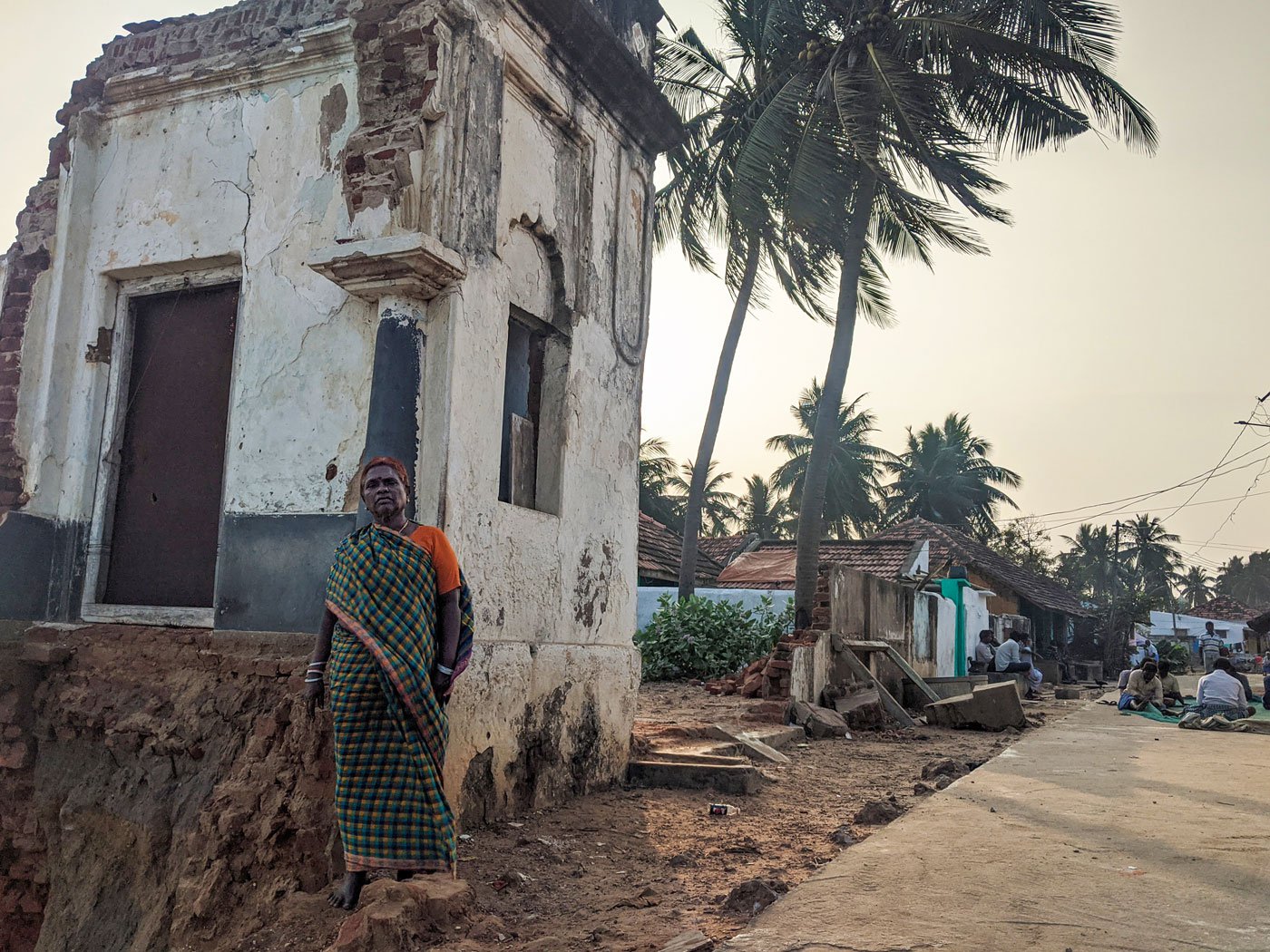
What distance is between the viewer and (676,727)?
7.51 m

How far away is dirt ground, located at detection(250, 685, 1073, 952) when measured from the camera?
3.34 meters

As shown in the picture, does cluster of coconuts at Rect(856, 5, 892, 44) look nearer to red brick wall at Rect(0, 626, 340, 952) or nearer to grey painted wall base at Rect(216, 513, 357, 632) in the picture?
grey painted wall base at Rect(216, 513, 357, 632)

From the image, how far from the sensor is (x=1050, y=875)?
3408 millimetres

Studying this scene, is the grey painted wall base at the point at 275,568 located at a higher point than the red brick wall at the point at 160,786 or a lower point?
higher

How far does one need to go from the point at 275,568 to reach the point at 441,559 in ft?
4.32

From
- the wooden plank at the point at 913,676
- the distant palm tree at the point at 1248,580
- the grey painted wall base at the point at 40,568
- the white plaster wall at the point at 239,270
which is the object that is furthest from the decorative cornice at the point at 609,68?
the distant palm tree at the point at 1248,580

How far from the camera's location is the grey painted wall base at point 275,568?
4.59 metres

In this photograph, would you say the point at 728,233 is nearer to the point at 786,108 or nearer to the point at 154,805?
the point at 786,108

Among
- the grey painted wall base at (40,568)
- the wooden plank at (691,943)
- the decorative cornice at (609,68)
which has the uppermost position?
the decorative cornice at (609,68)

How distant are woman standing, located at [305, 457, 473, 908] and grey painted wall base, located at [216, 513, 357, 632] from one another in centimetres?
91

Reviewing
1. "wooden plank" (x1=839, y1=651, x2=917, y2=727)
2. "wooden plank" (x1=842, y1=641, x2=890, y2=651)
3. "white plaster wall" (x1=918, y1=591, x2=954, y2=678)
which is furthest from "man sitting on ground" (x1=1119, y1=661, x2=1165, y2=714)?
"wooden plank" (x1=839, y1=651, x2=917, y2=727)

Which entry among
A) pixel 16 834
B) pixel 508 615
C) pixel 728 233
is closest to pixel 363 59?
pixel 508 615

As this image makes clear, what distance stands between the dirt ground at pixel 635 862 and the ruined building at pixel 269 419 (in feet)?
1.05

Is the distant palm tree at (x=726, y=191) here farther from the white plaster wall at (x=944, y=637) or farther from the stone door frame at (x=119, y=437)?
the stone door frame at (x=119, y=437)
